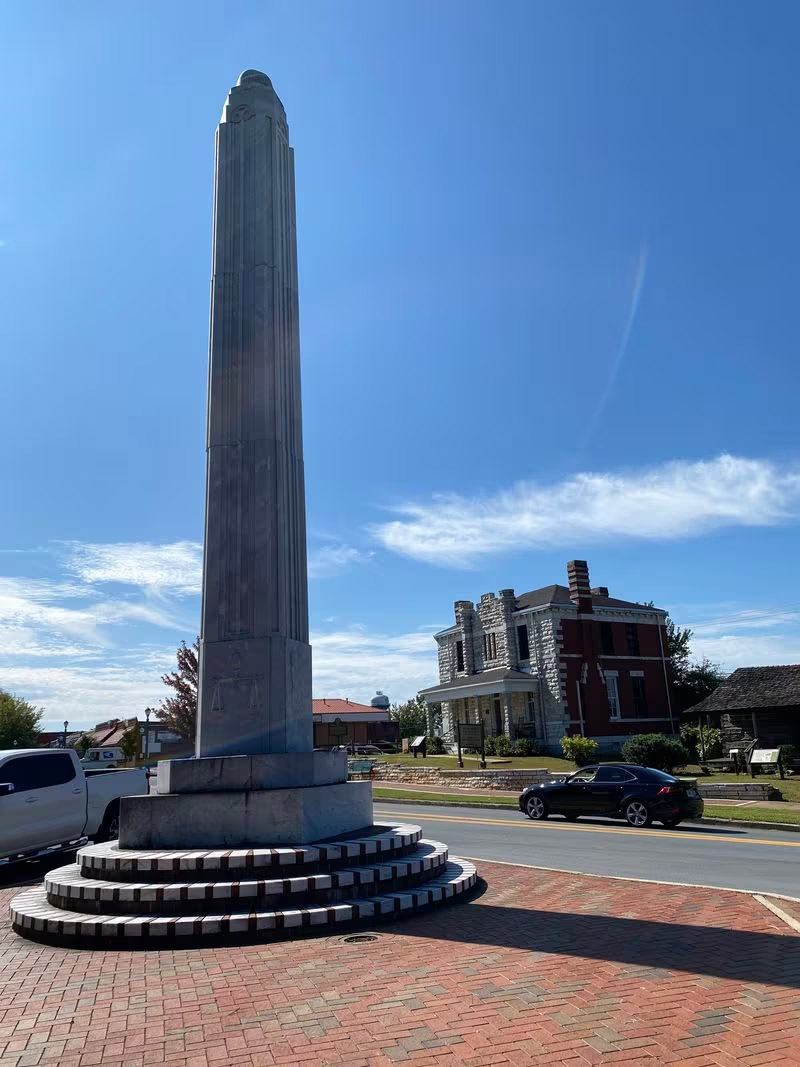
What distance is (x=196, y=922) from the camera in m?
7.05

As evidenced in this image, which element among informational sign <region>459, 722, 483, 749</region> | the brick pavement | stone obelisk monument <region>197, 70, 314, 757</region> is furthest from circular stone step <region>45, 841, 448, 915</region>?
informational sign <region>459, 722, 483, 749</region>

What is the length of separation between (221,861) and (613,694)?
40.5 m

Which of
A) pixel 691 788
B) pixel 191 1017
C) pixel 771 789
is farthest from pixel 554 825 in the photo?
pixel 191 1017

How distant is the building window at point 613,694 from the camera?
4491 centimetres

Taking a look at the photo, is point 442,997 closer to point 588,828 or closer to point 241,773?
point 241,773

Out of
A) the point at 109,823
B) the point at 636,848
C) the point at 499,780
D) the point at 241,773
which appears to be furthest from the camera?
the point at 499,780

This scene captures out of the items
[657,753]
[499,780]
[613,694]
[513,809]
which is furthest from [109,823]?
[613,694]

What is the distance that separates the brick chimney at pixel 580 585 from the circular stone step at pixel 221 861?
37.7 metres

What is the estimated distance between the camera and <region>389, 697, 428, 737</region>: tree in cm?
6769

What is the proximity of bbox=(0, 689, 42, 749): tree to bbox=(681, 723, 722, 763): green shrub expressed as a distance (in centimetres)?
4625

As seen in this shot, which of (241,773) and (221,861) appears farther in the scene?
(241,773)

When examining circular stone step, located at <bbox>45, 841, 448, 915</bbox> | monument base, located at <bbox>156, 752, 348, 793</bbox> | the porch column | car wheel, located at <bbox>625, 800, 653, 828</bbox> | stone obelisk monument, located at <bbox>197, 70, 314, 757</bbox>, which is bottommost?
car wheel, located at <bbox>625, 800, 653, 828</bbox>

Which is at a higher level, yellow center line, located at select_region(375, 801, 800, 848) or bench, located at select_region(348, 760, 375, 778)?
bench, located at select_region(348, 760, 375, 778)

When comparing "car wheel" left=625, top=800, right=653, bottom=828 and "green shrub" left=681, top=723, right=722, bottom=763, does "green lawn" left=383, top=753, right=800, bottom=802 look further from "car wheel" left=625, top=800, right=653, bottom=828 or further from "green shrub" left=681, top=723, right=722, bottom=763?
"car wheel" left=625, top=800, right=653, bottom=828
